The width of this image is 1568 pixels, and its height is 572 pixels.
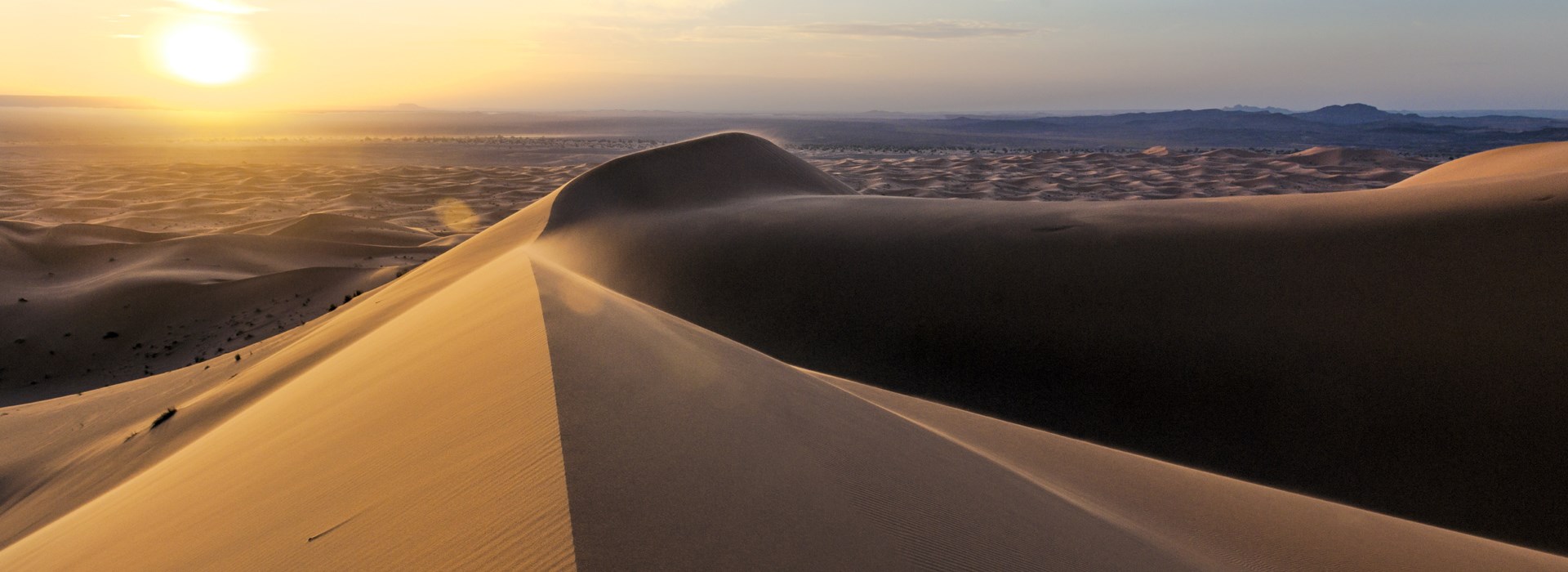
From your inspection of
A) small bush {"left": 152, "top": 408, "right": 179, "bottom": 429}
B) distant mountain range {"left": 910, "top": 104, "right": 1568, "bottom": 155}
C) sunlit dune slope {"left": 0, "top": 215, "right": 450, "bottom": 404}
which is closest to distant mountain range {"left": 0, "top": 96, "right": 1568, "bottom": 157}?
distant mountain range {"left": 910, "top": 104, "right": 1568, "bottom": 155}

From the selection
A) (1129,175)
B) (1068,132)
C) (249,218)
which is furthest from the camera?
(1068,132)

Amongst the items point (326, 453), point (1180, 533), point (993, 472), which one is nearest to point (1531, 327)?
point (1180, 533)

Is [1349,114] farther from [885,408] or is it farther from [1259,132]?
[885,408]

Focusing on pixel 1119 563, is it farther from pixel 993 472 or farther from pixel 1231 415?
pixel 1231 415

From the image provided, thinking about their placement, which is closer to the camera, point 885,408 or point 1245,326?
point 885,408

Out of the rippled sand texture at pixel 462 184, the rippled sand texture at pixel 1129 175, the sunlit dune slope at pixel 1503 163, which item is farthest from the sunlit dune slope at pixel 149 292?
the sunlit dune slope at pixel 1503 163

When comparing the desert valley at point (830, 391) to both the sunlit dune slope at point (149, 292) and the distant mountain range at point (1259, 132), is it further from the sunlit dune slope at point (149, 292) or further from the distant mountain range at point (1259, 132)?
the distant mountain range at point (1259, 132)

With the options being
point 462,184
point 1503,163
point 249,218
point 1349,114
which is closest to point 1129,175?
point 1503,163
